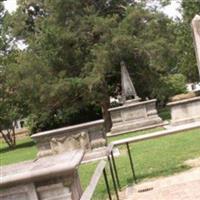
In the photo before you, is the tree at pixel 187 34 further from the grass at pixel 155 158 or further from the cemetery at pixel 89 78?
the grass at pixel 155 158

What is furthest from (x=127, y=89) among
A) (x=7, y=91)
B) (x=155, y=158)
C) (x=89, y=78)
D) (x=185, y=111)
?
(x=155, y=158)

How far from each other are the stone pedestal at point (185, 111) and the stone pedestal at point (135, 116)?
3523 mm

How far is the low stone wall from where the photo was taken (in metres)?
16.0

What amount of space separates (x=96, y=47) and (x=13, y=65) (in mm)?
5071

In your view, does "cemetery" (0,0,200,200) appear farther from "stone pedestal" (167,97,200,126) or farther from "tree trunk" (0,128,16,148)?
"tree trunk" (0,128,16,148)

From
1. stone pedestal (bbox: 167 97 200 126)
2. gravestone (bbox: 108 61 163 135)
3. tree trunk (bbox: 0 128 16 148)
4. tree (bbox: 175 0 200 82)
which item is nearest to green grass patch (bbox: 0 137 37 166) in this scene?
tree trunk (bbox: 0 128 16 148)

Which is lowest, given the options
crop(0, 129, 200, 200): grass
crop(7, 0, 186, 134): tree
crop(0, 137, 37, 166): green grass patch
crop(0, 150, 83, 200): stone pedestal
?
crop(0, 137, 37, 166): green grass patch

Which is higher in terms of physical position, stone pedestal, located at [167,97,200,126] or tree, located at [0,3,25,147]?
tree, located at [0,3,25,147]

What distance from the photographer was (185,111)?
21344mm

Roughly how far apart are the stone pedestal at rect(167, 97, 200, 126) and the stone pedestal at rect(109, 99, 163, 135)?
3523 millimetres

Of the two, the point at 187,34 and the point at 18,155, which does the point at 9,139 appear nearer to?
the point at 18,155

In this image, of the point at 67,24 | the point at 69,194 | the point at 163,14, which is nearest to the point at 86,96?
the point at 67,24

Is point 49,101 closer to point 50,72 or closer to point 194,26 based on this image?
point 50,72

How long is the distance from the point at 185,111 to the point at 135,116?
174 inches
